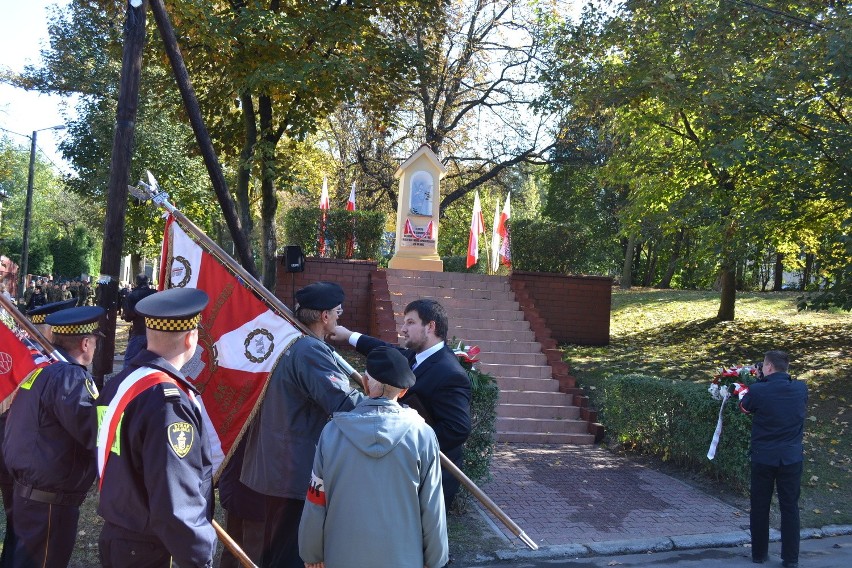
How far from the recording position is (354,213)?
16.7 meters

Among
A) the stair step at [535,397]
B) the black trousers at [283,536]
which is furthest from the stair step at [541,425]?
the black trousers at [283,536]

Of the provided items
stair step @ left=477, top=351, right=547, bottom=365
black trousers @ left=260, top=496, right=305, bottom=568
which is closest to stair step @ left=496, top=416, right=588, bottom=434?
stair step @ left=477, top=351, right=547, bottom=365

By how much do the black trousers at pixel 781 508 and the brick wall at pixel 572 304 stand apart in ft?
30.1

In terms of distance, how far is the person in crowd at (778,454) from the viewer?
6773 mm

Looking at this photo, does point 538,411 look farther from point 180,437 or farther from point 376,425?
point 180,437

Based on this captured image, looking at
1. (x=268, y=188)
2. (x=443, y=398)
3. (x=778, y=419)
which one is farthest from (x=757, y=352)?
(x=443, y=398)

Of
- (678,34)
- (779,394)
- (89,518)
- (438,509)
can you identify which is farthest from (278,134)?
(438,509)

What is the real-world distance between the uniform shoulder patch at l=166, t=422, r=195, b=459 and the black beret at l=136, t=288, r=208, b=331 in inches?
17.5

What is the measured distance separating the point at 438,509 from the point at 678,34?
1204 cm

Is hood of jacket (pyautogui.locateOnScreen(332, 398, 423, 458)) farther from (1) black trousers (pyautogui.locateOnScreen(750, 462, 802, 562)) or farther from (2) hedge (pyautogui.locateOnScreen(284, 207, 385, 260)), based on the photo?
(2) hedge (pyautogui.locateOnScreen(284, 207, 385, 260))

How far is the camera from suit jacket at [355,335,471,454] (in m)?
4.65

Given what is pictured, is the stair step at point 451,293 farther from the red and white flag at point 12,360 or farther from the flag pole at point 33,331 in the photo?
the flag pole at point 33,331

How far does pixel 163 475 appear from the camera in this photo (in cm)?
298

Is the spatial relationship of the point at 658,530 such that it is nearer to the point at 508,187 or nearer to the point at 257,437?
the point at 257,437
